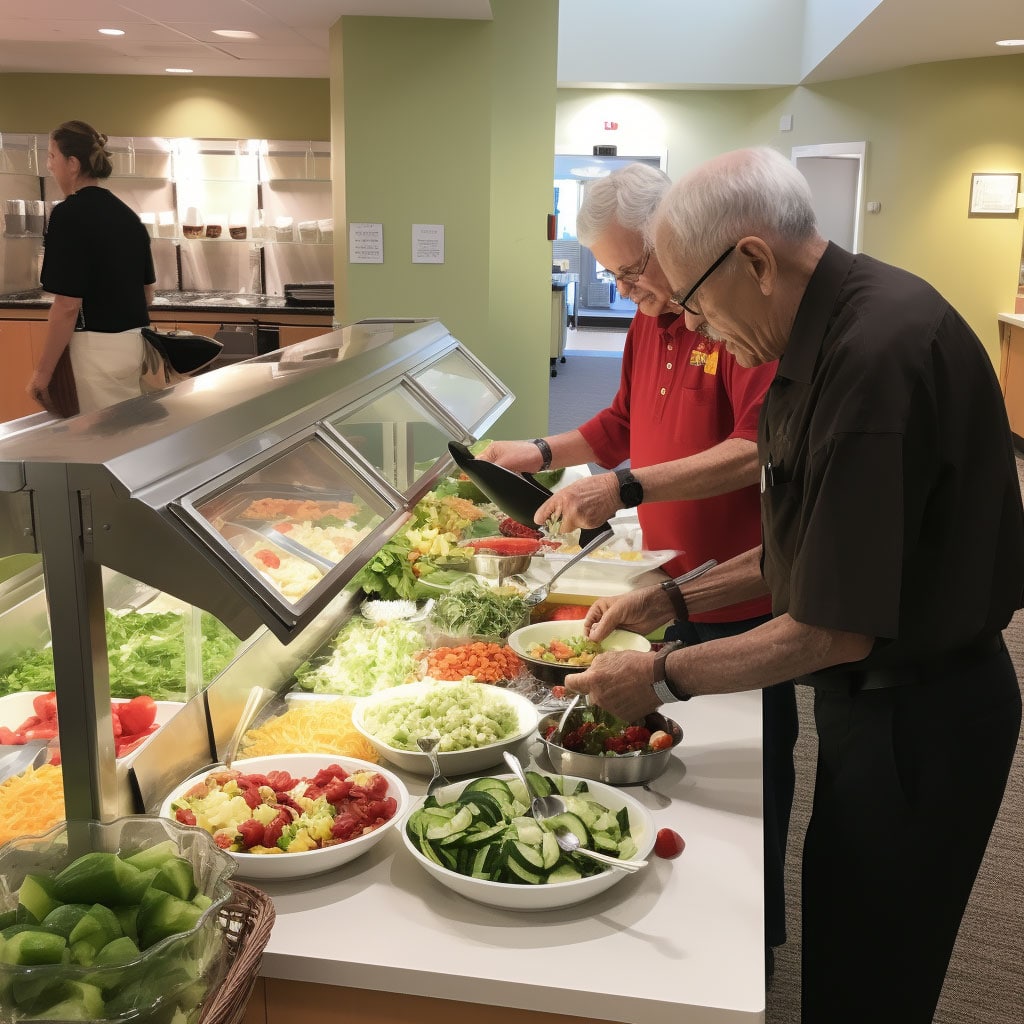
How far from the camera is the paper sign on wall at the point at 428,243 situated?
6633 mm

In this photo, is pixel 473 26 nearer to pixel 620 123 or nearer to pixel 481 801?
pixel 481 801

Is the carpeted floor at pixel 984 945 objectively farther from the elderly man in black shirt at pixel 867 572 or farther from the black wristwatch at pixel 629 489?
the black wristwatch at pixel 629 489

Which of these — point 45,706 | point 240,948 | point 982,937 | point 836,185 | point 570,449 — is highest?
point 836,185

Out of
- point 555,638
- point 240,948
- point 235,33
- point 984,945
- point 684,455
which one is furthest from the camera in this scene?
point 235,33

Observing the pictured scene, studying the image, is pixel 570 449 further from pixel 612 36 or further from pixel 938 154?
pixel 612 36

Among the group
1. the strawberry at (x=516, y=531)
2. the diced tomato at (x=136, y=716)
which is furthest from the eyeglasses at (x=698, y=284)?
the strawberry at (x=516, y=531)

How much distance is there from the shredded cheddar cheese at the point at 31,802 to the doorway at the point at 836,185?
Answer: 43.1 feet

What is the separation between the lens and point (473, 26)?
6.40 metres

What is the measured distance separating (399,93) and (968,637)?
558cm

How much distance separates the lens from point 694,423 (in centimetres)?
282

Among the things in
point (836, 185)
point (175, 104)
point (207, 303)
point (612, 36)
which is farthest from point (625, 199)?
point (836, 185)

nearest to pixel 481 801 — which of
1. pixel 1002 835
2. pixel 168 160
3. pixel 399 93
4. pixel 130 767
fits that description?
pixel 130 767

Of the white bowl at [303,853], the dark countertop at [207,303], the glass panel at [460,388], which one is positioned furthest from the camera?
the dark countertop at [207,303]

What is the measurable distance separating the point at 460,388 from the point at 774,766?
4.72 feet
